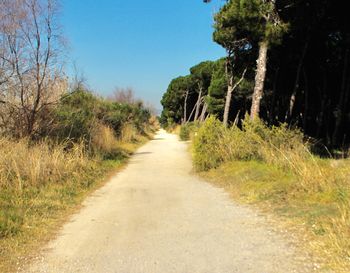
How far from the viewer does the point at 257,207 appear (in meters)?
7.71

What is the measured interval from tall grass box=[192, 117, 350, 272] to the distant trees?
94.6 inches

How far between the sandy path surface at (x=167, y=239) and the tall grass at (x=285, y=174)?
0.58m

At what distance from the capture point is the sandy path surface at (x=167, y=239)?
4.79 meters

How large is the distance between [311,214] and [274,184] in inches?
96.9

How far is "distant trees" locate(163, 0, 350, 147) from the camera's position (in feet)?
51.1

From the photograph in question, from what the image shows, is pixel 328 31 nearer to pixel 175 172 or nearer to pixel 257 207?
pixel 175 172

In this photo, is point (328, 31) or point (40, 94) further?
point (328, 31)

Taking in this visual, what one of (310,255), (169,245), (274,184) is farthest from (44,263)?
(274,184)

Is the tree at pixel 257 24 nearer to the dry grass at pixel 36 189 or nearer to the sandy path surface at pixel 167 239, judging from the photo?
the dry grass at pixel 36 189

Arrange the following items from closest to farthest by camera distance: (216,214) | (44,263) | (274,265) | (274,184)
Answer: (274,265) < (44,263) < (216,214) < (274,184)

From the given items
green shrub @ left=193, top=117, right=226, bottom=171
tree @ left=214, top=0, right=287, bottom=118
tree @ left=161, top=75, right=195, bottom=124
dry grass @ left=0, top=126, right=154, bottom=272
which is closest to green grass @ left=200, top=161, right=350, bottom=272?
green shrub @ left=193, top=117, right=226, bottom=171

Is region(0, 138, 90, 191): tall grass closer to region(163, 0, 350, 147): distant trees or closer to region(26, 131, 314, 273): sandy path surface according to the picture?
region(26, 131, 314, 273): sandy path surface

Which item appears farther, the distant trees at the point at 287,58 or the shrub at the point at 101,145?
the shrub at the point at 101,145

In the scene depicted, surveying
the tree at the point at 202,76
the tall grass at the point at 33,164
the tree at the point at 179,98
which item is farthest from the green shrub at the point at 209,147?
the tree at the point at 179,98
